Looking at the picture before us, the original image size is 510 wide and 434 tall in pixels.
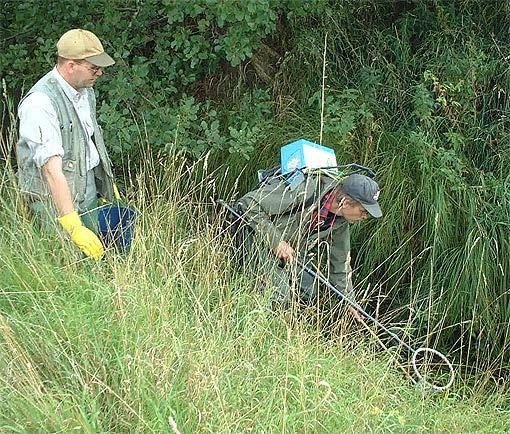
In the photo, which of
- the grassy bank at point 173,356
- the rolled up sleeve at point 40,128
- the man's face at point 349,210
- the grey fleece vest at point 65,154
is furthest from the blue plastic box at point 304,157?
the rolled up sleeve at point 40,128

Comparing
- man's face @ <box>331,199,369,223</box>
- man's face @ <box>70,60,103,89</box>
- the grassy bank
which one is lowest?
the grassy bank

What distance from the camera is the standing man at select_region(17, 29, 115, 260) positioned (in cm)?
321

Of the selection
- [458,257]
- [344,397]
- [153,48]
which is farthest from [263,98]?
[344,397]

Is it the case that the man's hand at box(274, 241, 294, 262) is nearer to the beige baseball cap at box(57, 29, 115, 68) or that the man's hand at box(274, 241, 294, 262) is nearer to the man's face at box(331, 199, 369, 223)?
the man's face at box(331, 199, 369, 223)

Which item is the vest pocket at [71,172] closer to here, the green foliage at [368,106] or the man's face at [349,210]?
the green foliage at [368,106]

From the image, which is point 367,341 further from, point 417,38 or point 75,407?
point 417,38

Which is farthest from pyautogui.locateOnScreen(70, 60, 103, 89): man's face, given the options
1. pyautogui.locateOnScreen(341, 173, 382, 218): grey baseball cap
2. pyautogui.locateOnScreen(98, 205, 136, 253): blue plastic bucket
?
pyautogui.locateOnScreen(341, 173, 382, 218): grey baseball cap

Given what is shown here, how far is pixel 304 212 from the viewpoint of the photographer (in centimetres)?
364

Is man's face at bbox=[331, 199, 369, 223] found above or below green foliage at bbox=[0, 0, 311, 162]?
below

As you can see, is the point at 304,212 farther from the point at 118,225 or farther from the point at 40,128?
the point at 40,128

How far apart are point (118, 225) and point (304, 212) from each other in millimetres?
906

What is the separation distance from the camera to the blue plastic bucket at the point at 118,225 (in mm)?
3486

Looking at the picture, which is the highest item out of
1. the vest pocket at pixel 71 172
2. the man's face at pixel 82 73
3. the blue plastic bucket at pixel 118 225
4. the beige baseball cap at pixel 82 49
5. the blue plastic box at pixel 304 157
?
the beige baseball cap at pixel 82 49

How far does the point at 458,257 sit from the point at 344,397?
190 cm
